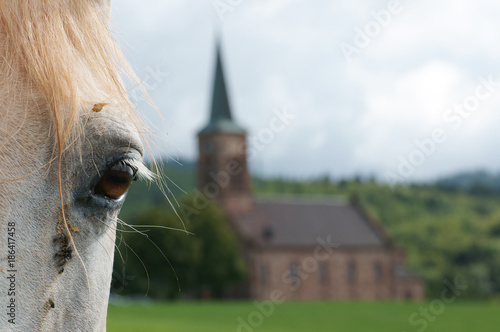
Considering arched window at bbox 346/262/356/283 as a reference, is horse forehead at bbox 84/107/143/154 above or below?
above

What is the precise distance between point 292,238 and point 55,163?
6250cm

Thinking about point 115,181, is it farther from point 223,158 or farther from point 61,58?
point 223,158

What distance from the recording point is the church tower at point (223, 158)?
63.6 metres

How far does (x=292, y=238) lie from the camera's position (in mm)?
62812

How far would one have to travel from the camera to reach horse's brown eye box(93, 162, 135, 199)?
109 centimetres

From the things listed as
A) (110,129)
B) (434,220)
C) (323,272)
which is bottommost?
(323,272)

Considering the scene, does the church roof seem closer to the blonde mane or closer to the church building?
the church building

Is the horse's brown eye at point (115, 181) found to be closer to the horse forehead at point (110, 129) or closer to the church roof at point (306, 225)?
the horse forehead at point (110, 129)

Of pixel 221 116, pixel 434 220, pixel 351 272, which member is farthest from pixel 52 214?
pixel 434 220

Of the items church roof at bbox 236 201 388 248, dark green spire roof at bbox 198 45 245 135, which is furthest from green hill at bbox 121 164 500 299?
dark green spire roof at bbox 198 45 245 135

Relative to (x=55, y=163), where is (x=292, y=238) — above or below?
below

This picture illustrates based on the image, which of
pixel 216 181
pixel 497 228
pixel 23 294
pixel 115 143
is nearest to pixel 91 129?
pixel 115 143

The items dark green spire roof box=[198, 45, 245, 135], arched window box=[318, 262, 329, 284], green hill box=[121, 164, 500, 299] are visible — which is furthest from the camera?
green hill box=[121, 164, 500, 299]

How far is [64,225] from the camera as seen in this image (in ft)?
3.43
